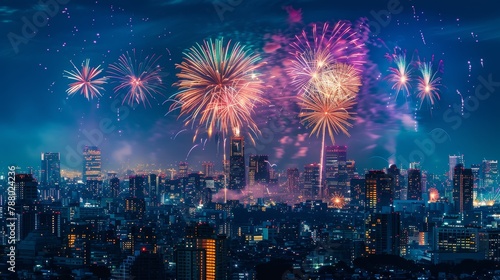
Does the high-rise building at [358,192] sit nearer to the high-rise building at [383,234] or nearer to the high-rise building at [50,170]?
the high-rise building at [383,234]

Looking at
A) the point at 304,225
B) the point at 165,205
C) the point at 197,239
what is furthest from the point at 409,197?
the point at 197,239

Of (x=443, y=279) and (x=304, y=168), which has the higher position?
(x=304, y=168)

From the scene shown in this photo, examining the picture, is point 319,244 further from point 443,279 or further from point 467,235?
point 443,279


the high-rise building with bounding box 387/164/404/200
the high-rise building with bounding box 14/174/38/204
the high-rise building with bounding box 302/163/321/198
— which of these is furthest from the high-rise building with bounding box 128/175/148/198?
the high-rise building with bounding box 14/174/38/204

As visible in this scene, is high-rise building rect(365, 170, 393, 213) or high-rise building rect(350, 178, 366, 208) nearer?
high-rise building rect(365, 170, 393, 213)

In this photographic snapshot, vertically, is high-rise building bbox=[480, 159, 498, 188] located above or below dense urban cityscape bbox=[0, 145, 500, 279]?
above

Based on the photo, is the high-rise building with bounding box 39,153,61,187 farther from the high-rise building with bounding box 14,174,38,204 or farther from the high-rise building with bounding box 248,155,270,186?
the high-rise building with bounding box 248,155,270,186

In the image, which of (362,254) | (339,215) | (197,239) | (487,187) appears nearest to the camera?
(197,239)

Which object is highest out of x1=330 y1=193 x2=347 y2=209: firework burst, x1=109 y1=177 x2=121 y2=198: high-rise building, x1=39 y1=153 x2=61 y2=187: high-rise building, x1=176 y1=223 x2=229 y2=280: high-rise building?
x1=39 y1=153 x2=61 y2=187: high-rise building
